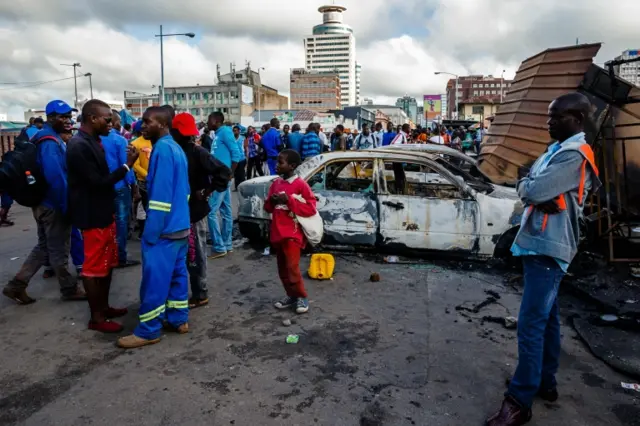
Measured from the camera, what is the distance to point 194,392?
3.19 meters

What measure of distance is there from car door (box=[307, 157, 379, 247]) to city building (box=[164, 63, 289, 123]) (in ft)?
295

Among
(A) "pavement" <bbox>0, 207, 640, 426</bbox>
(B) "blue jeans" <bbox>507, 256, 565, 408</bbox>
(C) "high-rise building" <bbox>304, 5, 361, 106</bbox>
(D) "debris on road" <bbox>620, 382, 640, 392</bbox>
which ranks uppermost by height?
(C) "high-rise building" <bbox>304, 5, 361, 106</bbox>

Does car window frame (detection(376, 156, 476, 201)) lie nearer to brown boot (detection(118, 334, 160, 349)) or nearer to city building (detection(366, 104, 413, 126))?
brown boot (detection(118, 334, 160, 349))

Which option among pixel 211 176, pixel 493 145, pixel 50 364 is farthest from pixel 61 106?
pixel 493 145

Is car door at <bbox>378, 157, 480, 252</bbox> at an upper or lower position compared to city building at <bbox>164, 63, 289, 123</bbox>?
lower

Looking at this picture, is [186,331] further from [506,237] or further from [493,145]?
[493,145]

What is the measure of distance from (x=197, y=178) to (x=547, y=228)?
309 cm

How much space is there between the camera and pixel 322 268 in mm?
5715

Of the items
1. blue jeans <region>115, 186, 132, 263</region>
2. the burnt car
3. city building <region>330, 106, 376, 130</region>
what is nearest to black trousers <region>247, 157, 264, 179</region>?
the burnt car

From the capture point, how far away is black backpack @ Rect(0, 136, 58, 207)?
4.50 meters

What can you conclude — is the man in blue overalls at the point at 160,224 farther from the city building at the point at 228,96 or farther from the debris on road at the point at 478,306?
the city building at the point at 228,96

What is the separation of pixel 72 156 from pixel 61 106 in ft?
3.85

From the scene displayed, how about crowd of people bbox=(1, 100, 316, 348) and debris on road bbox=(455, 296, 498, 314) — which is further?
debris on road bbox=(455, 296, 498, 314)

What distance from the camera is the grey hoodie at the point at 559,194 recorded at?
2.62m
